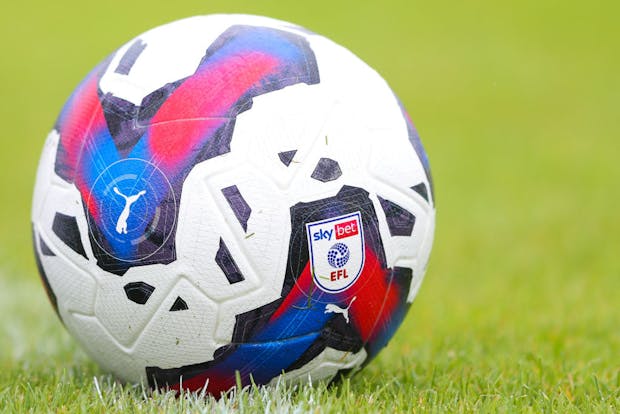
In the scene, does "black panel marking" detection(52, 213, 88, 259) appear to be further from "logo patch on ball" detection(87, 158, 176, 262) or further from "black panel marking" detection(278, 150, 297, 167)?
"black panel marking" detection(278, 150, 297, 167)

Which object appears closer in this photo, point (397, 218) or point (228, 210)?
point (228, 210)

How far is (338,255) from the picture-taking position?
322cm

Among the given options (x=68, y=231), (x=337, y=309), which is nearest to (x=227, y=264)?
(x=337, y=309)

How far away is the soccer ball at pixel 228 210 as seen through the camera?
124 inches

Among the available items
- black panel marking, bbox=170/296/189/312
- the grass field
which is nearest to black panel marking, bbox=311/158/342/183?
black panel marking, bbox=170/296/189/312

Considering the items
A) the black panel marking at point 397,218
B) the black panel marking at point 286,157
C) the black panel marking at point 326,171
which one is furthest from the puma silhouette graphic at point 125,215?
the black panel marking at point 397,218

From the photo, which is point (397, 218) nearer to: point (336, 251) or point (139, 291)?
point (336, 251)

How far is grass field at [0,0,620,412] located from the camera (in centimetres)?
367

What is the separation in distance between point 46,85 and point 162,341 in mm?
12068

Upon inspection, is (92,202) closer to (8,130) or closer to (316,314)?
(316,314)

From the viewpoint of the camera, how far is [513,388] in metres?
3.75

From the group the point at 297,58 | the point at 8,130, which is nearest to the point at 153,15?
the point at 8,130

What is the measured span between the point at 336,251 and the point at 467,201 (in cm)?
548

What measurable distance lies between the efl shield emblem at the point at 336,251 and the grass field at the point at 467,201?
41 cm
